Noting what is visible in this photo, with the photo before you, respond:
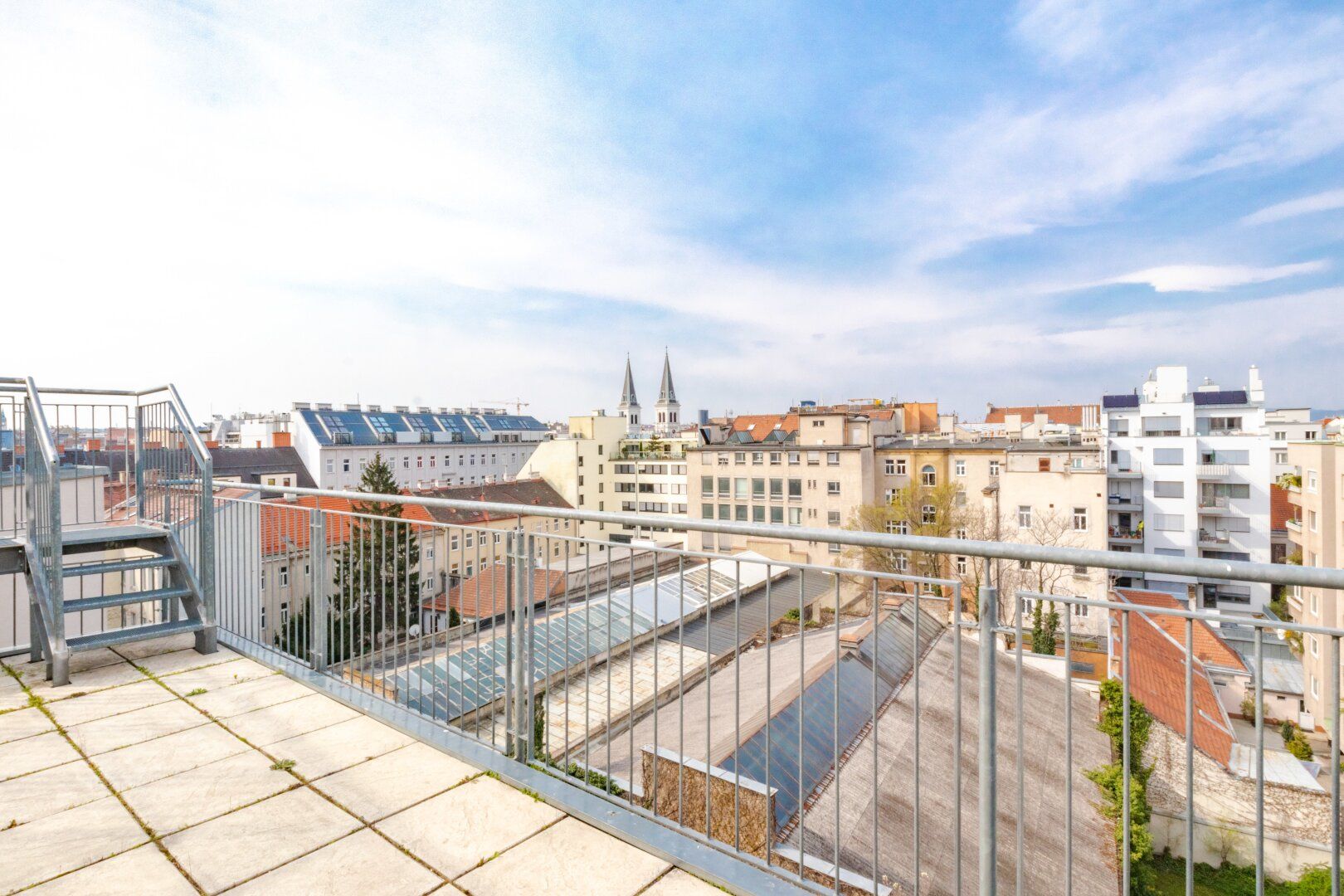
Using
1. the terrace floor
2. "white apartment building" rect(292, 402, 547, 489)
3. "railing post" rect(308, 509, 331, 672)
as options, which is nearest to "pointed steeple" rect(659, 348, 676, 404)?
"white apartment building" rect(292, 402, 547, 489)

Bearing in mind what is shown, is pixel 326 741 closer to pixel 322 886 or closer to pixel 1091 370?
pixel 322 886

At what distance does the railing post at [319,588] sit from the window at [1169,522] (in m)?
47.8

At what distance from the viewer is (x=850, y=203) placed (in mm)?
58844

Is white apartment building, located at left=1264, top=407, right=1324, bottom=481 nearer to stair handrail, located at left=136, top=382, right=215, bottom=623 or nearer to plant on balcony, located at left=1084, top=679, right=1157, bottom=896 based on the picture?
plant on balcony, located at left=1084, top=679, right=1157, bottom=896

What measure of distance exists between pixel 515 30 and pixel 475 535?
37.2ft

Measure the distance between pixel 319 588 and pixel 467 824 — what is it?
7.13 ft

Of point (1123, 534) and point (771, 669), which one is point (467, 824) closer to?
point (771, 669)

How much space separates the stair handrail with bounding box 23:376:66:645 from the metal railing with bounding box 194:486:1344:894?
1093 mm

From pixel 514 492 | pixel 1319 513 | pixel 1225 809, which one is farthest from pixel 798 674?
pixel 514 492

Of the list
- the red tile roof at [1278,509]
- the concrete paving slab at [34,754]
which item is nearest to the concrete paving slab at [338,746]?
the concrete paving slab at [34,754]

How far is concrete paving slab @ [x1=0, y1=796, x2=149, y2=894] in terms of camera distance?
2428 mm

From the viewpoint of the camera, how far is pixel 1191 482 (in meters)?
39.3

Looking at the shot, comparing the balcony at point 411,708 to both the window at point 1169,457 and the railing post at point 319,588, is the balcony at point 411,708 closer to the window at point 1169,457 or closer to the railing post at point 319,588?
the railing post at point 319,588

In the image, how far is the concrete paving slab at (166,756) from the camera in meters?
3.12
